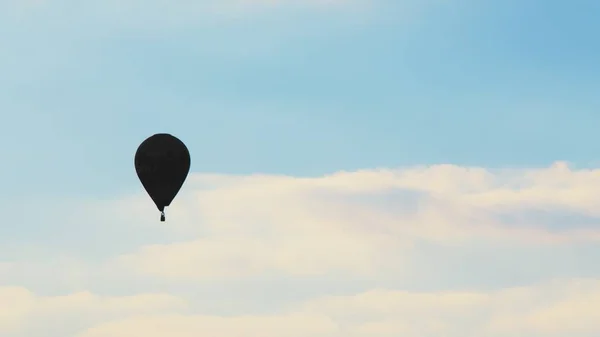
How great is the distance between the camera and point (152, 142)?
355ft

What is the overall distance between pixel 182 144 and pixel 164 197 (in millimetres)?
3862

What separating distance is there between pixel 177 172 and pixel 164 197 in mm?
1969

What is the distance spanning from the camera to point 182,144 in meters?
109

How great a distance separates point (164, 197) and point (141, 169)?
A: 2.38 metres

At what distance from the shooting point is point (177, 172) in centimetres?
10831

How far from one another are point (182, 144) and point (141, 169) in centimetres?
Result: 324

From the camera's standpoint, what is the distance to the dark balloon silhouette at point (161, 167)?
108 m

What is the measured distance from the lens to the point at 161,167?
354 feet

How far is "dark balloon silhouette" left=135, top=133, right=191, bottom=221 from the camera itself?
107625 millimetres

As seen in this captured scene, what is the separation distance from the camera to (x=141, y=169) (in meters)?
108

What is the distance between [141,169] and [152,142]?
1903 mm
